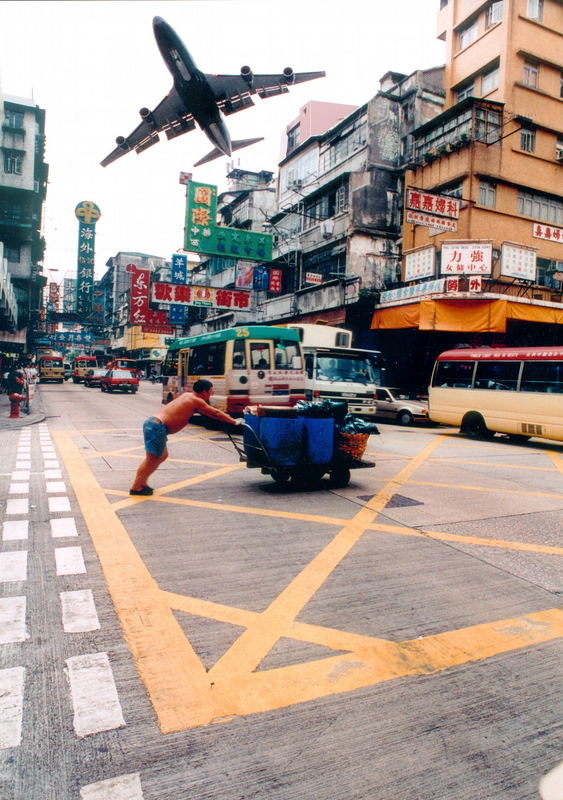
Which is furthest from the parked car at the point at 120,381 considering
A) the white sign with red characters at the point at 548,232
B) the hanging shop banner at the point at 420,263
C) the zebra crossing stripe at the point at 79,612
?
the zebra crossing stripe at the point at 79,612

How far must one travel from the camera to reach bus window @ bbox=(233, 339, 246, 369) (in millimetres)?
14516

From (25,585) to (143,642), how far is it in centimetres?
142

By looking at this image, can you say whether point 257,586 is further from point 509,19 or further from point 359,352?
point 509,19

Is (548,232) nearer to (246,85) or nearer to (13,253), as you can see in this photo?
(246,85)

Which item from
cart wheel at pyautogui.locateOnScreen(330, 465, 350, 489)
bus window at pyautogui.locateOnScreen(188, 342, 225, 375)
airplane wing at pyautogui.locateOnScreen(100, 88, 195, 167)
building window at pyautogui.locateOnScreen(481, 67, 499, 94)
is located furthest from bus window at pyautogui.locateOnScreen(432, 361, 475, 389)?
building window at pyautogui.locateOnScreen(481, 67, 499, 94)

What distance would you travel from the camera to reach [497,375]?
1472cm

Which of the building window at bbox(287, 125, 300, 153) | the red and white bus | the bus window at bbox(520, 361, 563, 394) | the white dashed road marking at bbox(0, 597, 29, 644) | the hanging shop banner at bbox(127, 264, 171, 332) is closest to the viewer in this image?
→ the white dashed road marking at bbox(0, 597, 29, 644)

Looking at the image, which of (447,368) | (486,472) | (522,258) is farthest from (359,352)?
(522,258)

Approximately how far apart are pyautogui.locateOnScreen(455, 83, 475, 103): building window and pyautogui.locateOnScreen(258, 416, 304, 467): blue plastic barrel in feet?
81.4

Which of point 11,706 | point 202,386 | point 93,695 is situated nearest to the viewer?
point 11,706

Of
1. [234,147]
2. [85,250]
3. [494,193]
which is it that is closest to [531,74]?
[494,193]

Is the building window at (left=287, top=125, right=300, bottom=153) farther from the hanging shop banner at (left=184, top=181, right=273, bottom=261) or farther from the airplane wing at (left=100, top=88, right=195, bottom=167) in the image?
the airplane wing at (left=100, top=88, right=195, bottom=167)

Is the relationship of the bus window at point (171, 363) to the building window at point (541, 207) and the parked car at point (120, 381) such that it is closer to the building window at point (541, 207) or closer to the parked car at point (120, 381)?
the parked car at point (120, 381)

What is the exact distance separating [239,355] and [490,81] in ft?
65.1
